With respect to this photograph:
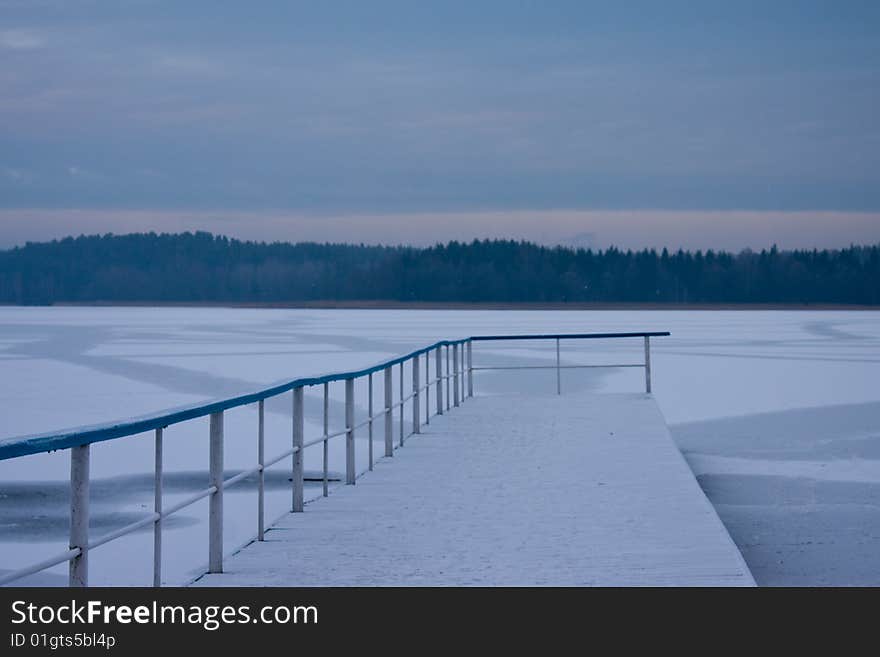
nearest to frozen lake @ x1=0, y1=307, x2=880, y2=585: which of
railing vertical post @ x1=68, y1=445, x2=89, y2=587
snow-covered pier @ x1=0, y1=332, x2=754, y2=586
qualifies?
snow-covered pier @ x1=0, y1=332, x2=754, y2=586

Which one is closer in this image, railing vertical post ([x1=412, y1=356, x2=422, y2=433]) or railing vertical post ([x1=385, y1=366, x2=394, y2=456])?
railing vertical post ([x1=385, y1=366, x2=394, y2=456])

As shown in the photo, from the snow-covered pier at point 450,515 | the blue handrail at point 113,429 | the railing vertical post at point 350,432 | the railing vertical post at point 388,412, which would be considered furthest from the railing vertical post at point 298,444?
the railing vertical post at point 388,412

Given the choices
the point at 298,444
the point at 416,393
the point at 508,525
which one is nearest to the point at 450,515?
the point at 508,525

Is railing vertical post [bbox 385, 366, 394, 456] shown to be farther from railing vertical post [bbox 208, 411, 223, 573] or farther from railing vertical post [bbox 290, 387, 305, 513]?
railing vertical post [bbox 208, 411, 223, 573]

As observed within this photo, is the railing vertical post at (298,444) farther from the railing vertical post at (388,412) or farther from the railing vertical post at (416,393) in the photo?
the railing vertical post at (416,393)

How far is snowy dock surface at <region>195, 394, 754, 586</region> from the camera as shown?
20.4 ft

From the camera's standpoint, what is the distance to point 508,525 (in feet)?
25.5

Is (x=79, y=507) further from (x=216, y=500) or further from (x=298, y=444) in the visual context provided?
Answer: (x=298, y=444)

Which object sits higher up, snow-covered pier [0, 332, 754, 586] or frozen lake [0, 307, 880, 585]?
snow-covered pier [0, 332, 754, 586]

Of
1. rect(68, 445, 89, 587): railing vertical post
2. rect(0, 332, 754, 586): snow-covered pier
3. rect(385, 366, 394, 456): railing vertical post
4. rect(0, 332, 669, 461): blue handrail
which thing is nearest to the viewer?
rect(0, 332, 669, 461): blue handrail

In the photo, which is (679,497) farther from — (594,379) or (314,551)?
(594,379)

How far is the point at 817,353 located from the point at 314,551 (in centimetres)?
3892
